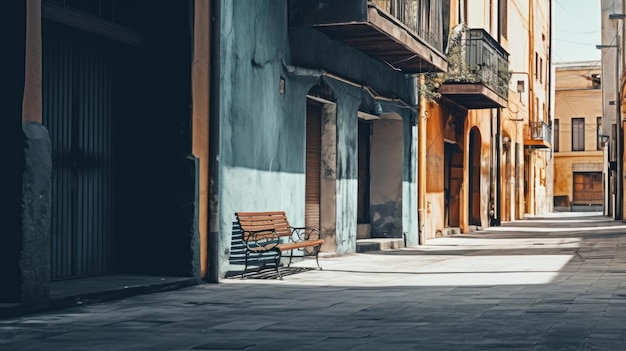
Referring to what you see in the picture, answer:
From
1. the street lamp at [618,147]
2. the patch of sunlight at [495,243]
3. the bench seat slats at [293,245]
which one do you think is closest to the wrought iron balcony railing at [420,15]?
the patch of sunlight at [495,243]

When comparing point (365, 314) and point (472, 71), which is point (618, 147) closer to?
point (472, 71)

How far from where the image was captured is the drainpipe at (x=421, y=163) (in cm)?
2091

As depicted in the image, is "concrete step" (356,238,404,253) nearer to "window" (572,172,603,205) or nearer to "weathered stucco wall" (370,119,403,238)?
"weathered stucco wall" (370,119,403,238)

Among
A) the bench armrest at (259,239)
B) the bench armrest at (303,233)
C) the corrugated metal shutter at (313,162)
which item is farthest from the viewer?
the corrugated metal shutter at (313,162)

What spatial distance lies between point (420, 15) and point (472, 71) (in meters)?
4.78

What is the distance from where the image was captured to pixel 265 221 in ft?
41.5

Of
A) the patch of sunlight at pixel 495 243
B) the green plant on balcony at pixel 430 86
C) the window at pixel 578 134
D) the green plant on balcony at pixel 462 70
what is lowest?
the patch of sunlight at pixel 495 243

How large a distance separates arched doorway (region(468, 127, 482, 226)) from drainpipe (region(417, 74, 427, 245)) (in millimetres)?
7804

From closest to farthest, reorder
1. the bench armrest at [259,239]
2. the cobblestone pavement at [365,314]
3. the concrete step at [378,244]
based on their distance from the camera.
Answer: the cobblestone pavement at [365,314], the bench armrest at [259,239], the concrete step at [378,244]

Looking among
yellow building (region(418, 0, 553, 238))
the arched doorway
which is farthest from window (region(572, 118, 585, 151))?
the arched doorway

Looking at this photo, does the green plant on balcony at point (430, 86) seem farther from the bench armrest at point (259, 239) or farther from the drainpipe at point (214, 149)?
the drainpipe at point (214, 149)

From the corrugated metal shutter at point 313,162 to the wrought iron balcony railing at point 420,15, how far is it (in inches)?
81.0

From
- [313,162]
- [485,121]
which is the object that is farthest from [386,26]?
[485,121]

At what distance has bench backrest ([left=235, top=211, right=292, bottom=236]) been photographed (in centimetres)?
1201
